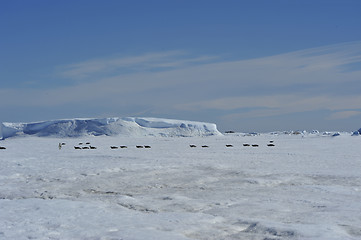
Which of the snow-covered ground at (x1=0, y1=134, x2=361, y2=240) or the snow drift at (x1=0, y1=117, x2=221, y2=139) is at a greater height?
the snow drift at (x1=0, y1=117, x2=221, y2=139)

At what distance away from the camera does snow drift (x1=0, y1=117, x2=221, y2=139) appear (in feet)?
125

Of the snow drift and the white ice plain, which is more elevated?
the snow drift

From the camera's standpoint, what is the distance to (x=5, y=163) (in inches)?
478

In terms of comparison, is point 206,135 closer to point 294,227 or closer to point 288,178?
point 288,178

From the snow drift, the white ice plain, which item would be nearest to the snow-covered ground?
the white ice plain

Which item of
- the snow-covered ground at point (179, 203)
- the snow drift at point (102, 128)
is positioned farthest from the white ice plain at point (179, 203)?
the snow drift at point (102, 128)

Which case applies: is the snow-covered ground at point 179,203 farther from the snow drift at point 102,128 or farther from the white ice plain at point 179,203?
the snow drift at point 102,128

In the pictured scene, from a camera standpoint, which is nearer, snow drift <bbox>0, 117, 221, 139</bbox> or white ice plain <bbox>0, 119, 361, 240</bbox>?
white ice plain <bbox>0, 119, 361, 240</bbox>

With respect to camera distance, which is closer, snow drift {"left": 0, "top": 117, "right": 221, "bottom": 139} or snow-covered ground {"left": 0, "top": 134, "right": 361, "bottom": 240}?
snow-covered ground {"left": 0, "top": 134, "right": 361, "bottom": 240}

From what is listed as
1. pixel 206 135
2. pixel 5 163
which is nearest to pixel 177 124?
pixel 206 135

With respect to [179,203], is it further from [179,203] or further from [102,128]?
[102,128]

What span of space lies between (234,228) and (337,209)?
1.79 meters

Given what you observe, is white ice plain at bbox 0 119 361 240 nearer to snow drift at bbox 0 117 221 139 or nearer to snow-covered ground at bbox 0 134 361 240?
snow-covered ground at bbox 0 134 361 240

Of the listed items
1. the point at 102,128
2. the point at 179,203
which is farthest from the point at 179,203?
the point at 102,128
